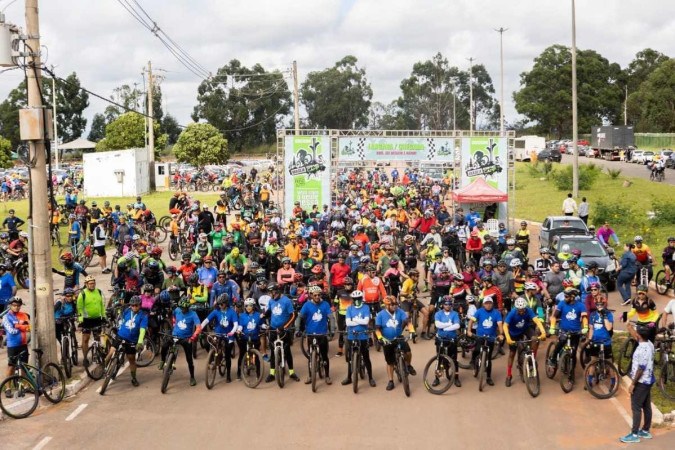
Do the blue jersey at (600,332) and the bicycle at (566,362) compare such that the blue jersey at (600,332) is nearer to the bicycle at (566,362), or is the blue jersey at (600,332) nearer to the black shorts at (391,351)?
the bicycle at (566,362)

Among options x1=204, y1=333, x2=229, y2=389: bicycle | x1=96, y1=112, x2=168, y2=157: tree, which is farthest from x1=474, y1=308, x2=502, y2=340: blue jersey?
x1=96, y1=112, x2=168, y2=157: tree

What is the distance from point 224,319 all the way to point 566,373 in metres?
5.88

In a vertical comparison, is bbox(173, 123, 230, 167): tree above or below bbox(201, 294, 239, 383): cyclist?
above

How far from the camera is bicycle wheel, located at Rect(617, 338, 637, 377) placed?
47.0 ft

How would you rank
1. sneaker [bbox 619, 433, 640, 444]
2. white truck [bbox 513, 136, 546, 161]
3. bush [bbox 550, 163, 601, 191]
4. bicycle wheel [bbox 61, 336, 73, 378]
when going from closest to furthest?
sneaker [bbox 619, 433, 640, 444] → bicycle wheel [bbox 61, 336, 73, 378] → bush [bbox 550, 163, 601, 191] → white truck [bbox 513, 136, 546, 161]

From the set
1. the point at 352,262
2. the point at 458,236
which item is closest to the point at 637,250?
the point at 458,236

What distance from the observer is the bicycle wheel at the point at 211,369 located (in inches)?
553

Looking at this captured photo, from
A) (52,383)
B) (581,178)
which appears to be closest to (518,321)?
(52,383)

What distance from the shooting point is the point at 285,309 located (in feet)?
47.4

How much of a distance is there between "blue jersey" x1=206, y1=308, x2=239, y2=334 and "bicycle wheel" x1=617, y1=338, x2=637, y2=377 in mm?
6751

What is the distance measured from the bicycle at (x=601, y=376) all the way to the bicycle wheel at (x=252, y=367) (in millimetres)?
5472

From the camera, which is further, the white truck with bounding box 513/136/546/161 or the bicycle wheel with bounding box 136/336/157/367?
the white truck with bounding box 513/136/546/161

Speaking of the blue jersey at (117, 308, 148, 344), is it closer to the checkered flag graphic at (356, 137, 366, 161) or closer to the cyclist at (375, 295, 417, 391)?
the cyclist at (375, 295, 417, 391)

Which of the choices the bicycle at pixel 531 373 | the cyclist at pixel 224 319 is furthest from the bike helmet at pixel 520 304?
the cyclist at pixel 224 319
